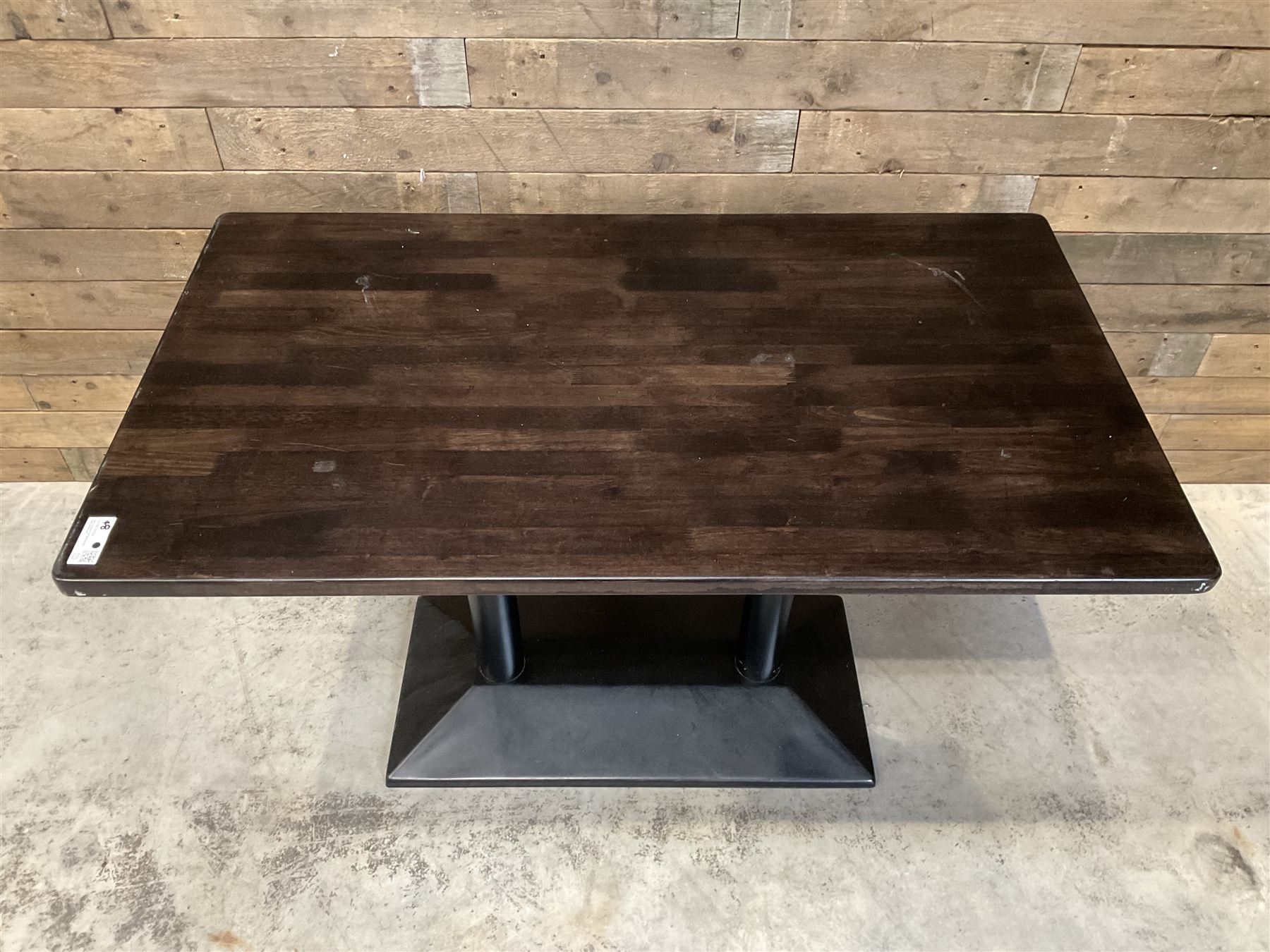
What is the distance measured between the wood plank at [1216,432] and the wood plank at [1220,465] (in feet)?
0.06

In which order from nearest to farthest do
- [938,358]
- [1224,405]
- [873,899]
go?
1. [938,358]
2. [873,899]
3. [1224,405]

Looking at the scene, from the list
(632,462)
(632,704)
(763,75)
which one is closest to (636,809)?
(632,704)

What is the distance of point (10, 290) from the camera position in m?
1.99

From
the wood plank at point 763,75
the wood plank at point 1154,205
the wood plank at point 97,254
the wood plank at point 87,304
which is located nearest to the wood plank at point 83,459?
the wood plank at point 87,304

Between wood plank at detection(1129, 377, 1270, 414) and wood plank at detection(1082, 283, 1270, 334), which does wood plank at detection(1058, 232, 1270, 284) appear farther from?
wood plank at detection(1129, 377, 1270, 414)

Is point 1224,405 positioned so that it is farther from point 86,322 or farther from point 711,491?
point 86,322

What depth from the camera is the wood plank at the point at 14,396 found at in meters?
2.16

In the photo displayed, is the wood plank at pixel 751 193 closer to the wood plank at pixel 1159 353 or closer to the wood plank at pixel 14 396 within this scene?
the wood plank at pixel 1159 353

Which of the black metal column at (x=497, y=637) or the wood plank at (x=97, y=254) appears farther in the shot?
the wood plank at (x=97, y=254)

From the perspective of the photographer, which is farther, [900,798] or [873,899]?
[900,798]

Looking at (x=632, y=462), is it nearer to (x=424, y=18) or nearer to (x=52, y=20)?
(x=424, y=18)

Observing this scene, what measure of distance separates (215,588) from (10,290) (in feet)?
4.20

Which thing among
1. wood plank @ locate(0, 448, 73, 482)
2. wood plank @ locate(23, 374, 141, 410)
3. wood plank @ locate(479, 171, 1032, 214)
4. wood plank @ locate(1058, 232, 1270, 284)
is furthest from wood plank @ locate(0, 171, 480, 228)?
wood plank @ locate(1058, 232, 1270, 284)

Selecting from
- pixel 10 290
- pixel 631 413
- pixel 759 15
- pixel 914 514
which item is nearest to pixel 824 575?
pixel 914 514
